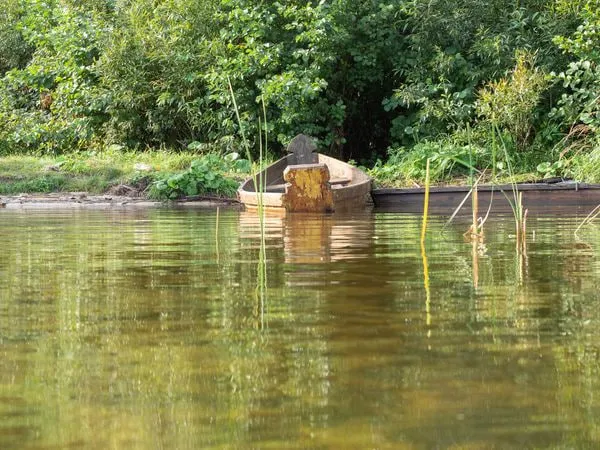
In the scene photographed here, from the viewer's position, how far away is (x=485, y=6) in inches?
642

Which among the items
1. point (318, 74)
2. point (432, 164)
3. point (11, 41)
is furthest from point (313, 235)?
point (11, 41)

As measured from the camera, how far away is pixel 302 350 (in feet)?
10.1

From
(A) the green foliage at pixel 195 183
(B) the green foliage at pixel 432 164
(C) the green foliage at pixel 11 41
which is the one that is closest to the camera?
(A) the green foliage at pixel 195 183

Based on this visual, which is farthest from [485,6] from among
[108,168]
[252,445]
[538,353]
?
[252,445]

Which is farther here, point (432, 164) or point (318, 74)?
point (318, 74)

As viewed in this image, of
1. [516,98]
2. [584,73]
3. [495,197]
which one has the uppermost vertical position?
[584,73]

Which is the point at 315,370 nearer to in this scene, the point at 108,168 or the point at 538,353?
the point at 538,353

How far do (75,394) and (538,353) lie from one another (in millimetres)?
1315

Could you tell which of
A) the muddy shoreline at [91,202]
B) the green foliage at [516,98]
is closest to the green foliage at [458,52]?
the green foliage at [516,98]

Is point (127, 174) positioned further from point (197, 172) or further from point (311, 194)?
point (311, 194)

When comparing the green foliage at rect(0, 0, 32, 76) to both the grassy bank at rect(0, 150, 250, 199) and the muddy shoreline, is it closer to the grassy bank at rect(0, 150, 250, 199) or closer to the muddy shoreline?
the grassy bank at rect(0, 150, 250, 199)

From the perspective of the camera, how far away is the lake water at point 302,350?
7.33 feet

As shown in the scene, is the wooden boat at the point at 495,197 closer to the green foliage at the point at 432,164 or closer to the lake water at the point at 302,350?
the green foliage at the point at 432,164

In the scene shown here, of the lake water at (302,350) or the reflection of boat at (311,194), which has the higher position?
the reflection of boat at (311,194)
